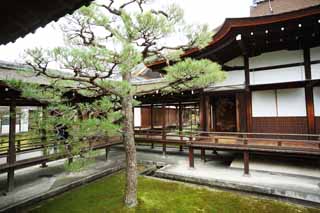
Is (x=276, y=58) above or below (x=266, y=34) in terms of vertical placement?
below

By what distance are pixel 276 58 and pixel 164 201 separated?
5.58 meters

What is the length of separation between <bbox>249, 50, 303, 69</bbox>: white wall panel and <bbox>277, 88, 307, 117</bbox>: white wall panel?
0.92 m

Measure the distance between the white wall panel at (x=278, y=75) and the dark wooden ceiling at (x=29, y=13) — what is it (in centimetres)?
647

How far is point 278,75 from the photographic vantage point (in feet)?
20.8

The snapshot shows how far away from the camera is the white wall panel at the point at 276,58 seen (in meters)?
6.14

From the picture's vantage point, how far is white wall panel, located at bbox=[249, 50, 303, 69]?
614cm

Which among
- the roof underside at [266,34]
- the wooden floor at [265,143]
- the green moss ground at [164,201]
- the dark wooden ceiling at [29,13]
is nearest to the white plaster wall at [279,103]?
the wooden floor at [265,143]

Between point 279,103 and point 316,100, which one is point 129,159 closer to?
point 279,103

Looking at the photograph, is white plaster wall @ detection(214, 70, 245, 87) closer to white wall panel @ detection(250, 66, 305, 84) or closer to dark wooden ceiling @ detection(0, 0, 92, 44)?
white wall panel @ detection(250, 66, 305, 84)

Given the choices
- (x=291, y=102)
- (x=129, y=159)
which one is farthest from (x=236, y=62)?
(x=129, y=159)

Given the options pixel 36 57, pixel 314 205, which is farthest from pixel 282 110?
pixel 36 57

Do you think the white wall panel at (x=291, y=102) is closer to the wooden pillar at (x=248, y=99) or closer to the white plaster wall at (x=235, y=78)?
the wooden pillar at (x=248, y=99)

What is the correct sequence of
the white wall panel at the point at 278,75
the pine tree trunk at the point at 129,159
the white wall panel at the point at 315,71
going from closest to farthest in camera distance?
1. the pine tree trunk at the point at 129,159
2. the white wall panel at the point at 315,71
3. the white wall panel at the point at 278,75

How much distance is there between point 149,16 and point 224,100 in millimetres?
6100
